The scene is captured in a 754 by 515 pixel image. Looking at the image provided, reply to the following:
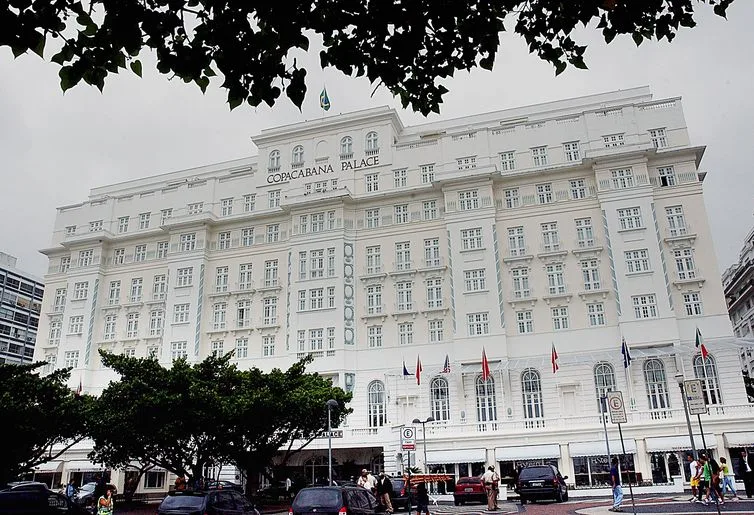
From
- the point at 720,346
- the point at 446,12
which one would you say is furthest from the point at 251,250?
the point at 446,12

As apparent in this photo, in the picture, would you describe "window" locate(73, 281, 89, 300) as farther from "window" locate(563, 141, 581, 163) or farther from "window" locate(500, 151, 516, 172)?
→ "window" locate(563, 141, 581, 163)

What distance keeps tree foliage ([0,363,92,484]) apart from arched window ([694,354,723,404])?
122 ft

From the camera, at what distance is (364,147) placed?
54.5 m

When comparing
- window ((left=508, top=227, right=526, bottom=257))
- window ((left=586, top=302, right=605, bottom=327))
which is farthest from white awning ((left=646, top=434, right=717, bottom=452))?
window ((left=508, top=227, right=526, bottom=257))

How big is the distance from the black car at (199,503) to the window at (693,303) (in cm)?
3520

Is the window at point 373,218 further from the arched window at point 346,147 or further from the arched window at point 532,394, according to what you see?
the arched window at point 532,394

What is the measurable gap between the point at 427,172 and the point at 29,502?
3884 centimetres

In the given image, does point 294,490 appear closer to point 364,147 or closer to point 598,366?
point 598,366

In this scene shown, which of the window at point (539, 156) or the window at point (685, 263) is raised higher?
the window at point (539, 156)

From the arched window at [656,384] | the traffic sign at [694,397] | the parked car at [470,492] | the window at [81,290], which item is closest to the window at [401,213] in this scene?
the arched window at [656,384]

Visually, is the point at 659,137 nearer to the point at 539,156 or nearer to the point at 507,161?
the point at 539,156

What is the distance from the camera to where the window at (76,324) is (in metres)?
56.5

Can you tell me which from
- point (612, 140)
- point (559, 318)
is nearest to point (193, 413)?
point (559, 318)

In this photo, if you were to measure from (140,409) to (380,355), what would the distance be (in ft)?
73.5
